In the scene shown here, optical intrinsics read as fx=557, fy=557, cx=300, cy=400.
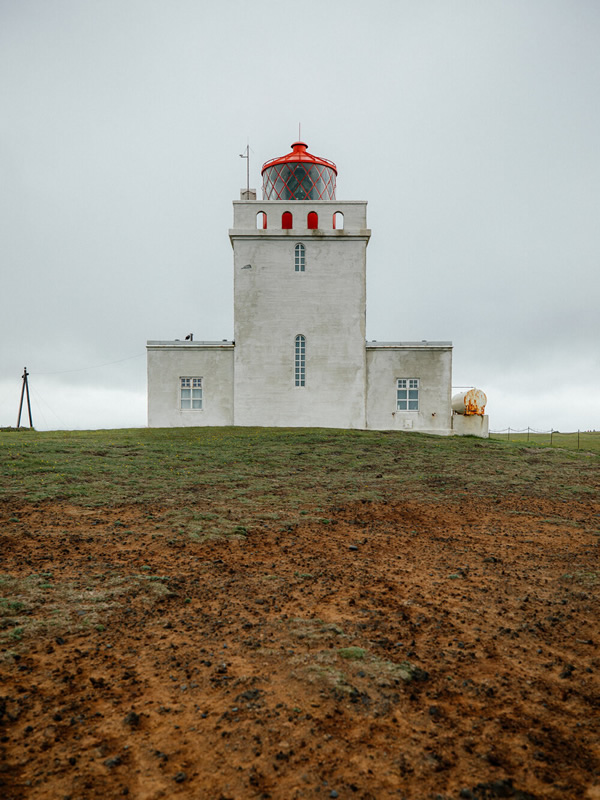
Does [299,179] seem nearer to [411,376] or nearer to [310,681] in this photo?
[411,376]

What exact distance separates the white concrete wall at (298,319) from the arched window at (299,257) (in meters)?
0.18

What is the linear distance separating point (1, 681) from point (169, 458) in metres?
10.6

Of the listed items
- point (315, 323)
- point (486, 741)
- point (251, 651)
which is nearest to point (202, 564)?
point (251, 651)

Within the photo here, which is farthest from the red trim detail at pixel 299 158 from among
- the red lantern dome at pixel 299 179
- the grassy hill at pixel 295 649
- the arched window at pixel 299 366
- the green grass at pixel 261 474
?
the grassy hill at pixel 295 649

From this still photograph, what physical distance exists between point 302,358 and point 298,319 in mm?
1678

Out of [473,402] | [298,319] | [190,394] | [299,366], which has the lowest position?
[473,402]

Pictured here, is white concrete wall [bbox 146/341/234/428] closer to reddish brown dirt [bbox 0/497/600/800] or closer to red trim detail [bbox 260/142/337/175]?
red trim detail [bbox 260/142/337/175]

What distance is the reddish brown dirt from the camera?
2.82 metres

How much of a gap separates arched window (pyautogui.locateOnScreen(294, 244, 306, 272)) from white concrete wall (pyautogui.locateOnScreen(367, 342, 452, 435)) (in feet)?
14.7

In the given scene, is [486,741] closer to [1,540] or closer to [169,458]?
[1,540]

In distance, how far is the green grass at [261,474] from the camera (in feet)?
29.3

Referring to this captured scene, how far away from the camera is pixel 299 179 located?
81.8 ft

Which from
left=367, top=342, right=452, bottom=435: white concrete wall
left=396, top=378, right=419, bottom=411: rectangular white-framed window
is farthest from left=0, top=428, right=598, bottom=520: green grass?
left=396, top=378, right=419, bottom=411: rectangular white-framed window

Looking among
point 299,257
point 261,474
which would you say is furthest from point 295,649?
point 299,257
